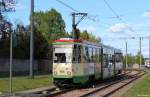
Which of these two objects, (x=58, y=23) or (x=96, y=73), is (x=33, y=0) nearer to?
(x=96, y=73)

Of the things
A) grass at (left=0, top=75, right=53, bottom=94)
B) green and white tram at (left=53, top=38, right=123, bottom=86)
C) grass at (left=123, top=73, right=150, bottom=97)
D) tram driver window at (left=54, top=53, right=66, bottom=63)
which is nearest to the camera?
grass at (left=123, top=73, right=150, bottom=97)

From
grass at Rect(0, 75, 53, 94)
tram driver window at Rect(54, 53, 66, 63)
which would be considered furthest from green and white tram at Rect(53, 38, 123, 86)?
grass at Rect(0, 75, 53, 94)

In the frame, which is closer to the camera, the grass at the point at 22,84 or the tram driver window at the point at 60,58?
the grass at the point at 22,84

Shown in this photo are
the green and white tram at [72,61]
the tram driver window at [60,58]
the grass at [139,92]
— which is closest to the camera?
the grass at [139,92]

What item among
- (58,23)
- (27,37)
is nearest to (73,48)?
(27,37)

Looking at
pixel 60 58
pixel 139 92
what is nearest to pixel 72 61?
pixel 60 58

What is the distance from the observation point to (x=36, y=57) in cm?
8431

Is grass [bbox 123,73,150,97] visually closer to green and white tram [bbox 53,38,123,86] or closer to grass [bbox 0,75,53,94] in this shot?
green and white tram [bbox 53,38,123,86]

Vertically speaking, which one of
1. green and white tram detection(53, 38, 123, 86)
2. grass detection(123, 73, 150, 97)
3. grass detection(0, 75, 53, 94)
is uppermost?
green and white tram detection(53, 38, 123, 86)

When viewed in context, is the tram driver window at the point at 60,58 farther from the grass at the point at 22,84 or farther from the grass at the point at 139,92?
the grass at the point at 139,92

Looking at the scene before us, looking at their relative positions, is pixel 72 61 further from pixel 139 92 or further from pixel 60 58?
pixel 139 92

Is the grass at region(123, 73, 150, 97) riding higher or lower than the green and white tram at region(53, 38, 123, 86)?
lower

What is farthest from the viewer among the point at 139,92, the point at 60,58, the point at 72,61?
the point at 60,58

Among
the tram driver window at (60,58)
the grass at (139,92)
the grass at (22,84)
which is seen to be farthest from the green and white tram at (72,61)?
the grass at (139,92)
